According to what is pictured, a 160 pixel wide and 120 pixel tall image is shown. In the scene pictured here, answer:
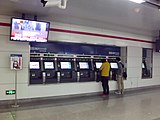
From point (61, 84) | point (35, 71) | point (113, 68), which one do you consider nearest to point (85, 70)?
point (61, 84)

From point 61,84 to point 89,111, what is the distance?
1.83 m

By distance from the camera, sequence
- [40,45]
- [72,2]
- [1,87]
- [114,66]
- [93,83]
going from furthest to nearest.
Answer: [114,66] → [93,83] → [40,45] → [1,87] → [72,2]

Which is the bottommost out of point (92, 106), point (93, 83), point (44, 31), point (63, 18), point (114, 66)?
point (92, 106)

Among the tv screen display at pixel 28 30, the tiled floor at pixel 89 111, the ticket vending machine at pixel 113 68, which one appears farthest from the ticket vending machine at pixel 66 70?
the ticket vending machine at pixel 113 68

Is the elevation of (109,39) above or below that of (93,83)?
above

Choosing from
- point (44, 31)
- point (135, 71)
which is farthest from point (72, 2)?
point (135, 71)

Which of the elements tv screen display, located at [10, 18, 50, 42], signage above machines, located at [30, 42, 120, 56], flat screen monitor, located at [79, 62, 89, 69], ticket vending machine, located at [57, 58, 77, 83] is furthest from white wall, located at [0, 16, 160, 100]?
flat screen monitor, located at [79, 62, 89, 69]

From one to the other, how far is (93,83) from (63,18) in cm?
276

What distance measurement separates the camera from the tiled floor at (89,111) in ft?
15.1

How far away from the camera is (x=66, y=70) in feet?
22.8

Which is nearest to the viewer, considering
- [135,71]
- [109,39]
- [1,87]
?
[1,87]

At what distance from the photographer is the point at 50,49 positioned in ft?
22.3

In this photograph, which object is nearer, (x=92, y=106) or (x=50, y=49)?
(x=92, y=106)

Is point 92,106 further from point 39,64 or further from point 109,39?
point 109,39
